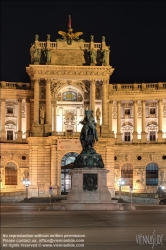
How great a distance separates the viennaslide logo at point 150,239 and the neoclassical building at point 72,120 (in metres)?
57.5

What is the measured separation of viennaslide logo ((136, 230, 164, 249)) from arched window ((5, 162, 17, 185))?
64.0 meters

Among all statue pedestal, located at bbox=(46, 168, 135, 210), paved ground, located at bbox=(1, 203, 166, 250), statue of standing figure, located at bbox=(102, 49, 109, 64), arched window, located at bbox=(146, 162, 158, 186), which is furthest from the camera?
arched window, located at bbox=(146, 162, 158, 186)

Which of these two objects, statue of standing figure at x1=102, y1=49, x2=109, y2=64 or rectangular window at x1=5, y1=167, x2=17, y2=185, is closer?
statue of standing figure at x1=102, y1=49, x2=109, y2=64

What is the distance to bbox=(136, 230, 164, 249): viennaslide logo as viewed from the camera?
75.2 ft

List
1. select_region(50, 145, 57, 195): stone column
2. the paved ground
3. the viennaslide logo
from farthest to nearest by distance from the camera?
select_region(50, 145, 57, 195): stone column < the viennaslide logo < the paved ground

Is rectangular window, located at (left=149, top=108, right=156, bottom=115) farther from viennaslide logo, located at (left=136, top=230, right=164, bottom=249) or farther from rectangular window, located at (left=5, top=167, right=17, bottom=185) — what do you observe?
viennaslide logo, located at (left=136, top=230, right=164, bottom=249)

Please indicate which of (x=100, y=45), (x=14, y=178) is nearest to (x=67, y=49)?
(x=100, y=45)

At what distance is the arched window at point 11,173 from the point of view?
290ft

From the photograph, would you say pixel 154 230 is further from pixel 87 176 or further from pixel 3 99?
pixel 3 99

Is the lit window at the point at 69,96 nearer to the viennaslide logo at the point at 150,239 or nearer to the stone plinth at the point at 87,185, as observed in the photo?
the stone plinth at the point at 87,185

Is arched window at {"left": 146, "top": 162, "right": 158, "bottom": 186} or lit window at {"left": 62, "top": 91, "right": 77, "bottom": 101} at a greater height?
lit window at {"left": 62, "top": 91, "right": 77, "bottom": 101}

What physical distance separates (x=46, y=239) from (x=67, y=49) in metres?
66.4

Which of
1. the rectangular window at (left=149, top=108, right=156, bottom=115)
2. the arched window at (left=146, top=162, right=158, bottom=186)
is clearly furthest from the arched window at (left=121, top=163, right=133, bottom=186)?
the rectangular window at (left=149, top=108, right=156, bottom=115)

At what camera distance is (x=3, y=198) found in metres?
76.1
